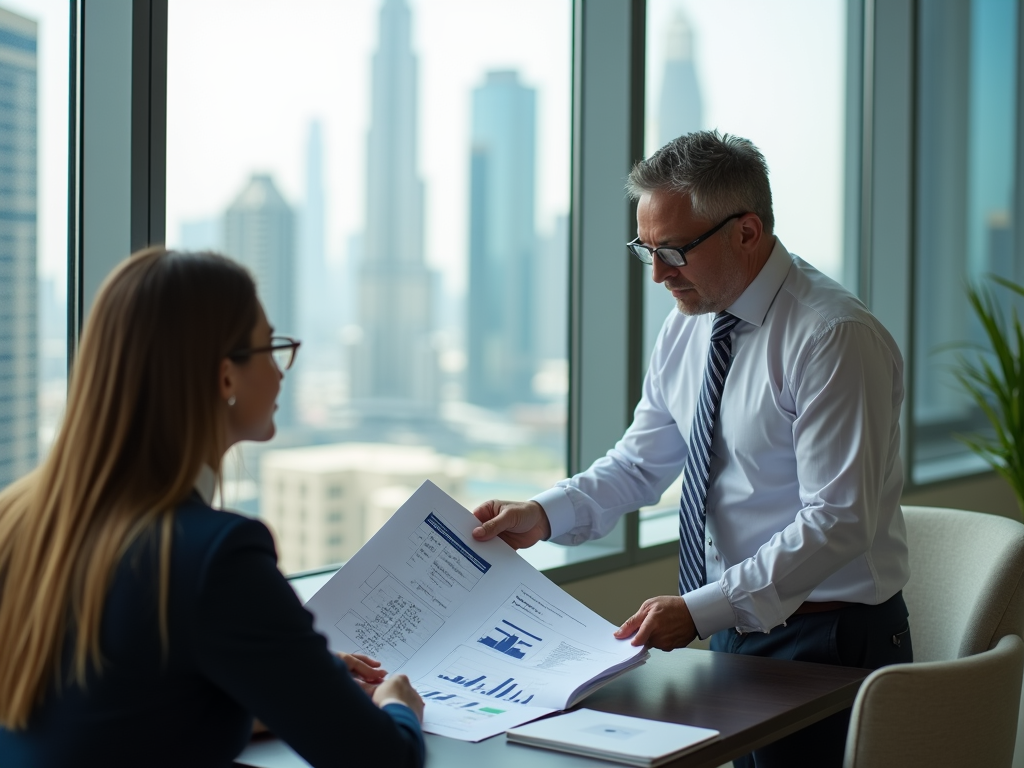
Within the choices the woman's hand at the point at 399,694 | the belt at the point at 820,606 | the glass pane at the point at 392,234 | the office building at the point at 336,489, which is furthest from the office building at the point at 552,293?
the woman's hand at the point at 399,694

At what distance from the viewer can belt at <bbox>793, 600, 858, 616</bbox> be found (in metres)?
1.94

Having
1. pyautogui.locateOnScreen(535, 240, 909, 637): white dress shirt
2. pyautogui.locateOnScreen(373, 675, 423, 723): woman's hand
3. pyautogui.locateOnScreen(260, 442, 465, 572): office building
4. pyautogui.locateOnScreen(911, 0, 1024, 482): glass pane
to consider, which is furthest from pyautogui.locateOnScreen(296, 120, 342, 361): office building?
pyautogui.locateOnScreen(911, 0, 1024, 482): glass pane

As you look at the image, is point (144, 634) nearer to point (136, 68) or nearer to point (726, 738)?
point (726, 738)

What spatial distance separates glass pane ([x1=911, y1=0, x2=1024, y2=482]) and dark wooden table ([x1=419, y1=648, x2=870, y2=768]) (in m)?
3.74

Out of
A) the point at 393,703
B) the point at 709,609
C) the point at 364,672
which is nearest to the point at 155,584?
the point at 393,703

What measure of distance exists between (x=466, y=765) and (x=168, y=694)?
16.0 inches

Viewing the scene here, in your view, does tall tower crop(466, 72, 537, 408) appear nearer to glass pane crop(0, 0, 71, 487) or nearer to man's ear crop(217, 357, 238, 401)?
glass pane crop(0, 0, 71, 487)

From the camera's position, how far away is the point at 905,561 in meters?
2.00

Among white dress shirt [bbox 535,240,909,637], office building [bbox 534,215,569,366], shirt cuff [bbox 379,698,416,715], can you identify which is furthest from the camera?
office building [bbox 534,215,569,366]

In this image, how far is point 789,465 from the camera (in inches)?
77.1

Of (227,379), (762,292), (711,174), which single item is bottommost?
(227,379)

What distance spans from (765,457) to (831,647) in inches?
14.1

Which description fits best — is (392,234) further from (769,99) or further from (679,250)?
(769,99)

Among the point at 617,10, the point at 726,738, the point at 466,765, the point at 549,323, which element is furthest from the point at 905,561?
the point at 617,10
